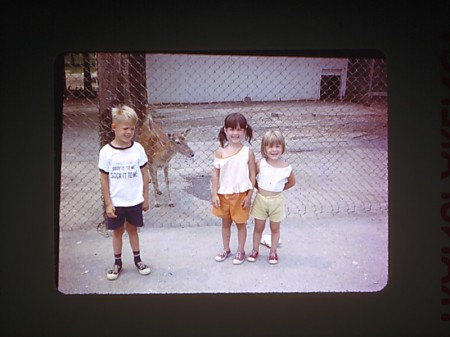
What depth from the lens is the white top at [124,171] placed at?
2518 millimetres

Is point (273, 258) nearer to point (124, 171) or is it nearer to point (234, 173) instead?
point (234, 173)

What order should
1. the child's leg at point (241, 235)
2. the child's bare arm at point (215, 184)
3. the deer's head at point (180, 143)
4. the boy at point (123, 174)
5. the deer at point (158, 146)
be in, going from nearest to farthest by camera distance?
the boy at point (123, 174) < the child's bare arm at point (215, 184) < the child's leg at point (241, 235) < the deer at point (158, 146) < the deer's head at point (180, 143)

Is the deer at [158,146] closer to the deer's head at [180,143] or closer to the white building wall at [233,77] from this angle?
the deer's head at [180,143]

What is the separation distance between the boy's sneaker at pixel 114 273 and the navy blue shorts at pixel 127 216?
266 millimetres

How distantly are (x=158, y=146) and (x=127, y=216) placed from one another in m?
1.57

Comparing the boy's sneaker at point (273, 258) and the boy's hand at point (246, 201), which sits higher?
the boy's hand at point (246, 201)

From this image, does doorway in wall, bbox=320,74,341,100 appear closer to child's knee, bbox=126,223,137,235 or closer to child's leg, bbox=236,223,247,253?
child's leg, bbox=236,223,247,253

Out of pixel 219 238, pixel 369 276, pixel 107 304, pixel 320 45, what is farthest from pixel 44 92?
pixel 369 276

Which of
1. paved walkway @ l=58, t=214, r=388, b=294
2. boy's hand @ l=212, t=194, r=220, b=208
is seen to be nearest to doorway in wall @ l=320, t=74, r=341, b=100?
paved walkway @ l=58, t=214, r=388, b=294

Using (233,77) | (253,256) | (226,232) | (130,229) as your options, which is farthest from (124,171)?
(233,77)

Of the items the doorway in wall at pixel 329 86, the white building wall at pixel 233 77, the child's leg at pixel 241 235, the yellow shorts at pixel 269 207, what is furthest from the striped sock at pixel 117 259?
the doorway in wall at pixel 329 86

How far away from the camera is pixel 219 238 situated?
11.0 feet

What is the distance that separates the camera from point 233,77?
165 inches

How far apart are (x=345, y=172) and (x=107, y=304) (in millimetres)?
3235
